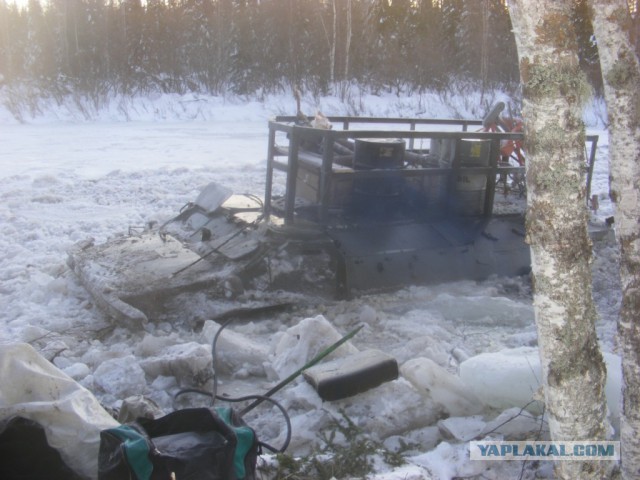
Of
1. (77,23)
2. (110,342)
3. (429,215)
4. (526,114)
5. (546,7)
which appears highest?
(77,23)

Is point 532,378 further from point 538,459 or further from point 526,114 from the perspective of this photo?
point 526,114

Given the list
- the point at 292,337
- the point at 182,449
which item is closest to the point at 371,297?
the point at 292,337

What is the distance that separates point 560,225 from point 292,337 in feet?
8.22

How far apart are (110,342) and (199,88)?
20856 mm

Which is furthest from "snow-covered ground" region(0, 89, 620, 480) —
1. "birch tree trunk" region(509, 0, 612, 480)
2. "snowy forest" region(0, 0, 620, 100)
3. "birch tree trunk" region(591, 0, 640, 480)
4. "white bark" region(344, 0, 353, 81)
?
"white bark" region(344, 0, 353, 81)

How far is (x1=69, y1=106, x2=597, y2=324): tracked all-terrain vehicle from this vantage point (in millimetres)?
5398

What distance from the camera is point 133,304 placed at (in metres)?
5.11

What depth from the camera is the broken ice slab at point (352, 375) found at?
3699mm

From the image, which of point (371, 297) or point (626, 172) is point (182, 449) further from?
point (371, 297)

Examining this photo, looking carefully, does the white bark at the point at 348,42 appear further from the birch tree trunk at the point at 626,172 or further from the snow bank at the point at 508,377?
the birch tree trunk at the point at 626,172

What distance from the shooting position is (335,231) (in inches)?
226

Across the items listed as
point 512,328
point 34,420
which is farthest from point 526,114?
point 512,328

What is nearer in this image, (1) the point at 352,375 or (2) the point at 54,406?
(2) the point at 54,406

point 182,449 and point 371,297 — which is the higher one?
point 182,449
